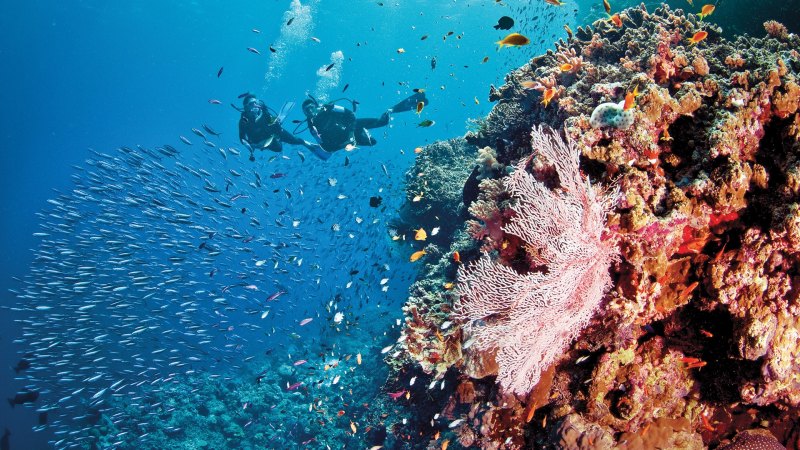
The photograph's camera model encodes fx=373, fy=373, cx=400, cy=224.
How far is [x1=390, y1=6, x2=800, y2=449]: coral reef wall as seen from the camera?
9.61 feet

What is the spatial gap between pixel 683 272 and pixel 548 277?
1.24 m

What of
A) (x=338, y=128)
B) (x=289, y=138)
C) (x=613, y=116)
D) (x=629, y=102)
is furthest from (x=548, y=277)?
(x=289, y=138)

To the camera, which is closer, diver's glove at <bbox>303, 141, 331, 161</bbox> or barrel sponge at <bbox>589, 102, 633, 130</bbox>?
barrel sponge at <bbox>589, 102, 633, 130</bbox>

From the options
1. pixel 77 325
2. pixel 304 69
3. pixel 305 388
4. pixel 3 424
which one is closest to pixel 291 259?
pixel 305 388

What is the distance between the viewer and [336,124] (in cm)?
1388

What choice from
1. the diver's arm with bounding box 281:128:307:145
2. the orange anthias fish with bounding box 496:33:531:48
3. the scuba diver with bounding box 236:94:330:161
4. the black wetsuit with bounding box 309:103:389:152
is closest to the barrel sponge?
the orange anthias fish with bounding box 496:33:531:48

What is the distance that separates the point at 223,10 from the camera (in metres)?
60.1

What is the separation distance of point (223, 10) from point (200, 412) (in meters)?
64.0

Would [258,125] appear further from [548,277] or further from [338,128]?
[548,277]

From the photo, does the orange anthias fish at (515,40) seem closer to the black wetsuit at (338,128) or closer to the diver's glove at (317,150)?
the black wetsuit at (338,128)

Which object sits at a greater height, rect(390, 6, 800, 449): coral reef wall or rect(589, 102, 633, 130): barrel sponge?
rect(589, 102, 633, 130): barrel sponge

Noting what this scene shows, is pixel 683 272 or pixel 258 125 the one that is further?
pixel 258 125

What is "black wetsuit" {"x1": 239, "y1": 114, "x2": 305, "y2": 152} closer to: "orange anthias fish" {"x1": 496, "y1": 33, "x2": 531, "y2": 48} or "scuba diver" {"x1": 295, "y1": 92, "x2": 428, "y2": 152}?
"scuba diver" {"x1": 295, "y1": 92, "x2": 428, "y2": 152}

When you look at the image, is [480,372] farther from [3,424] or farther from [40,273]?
[3,424]
